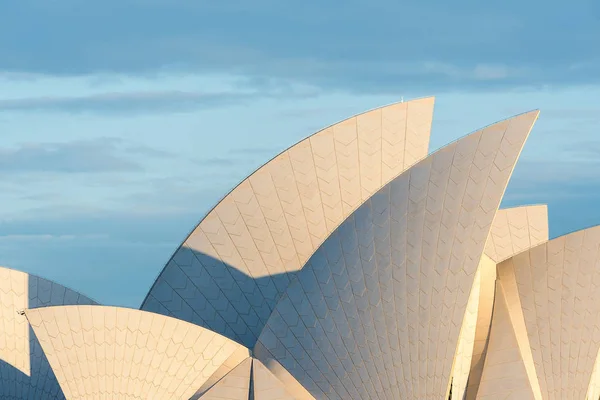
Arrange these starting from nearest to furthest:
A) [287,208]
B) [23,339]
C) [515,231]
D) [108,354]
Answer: [108,354], [23,339], [287,208], [515,231]

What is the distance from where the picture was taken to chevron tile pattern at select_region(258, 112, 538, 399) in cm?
3444

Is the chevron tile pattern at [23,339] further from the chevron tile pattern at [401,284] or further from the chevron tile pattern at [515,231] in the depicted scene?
the chevron tile pattern at [515,231]

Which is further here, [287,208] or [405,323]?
[287,208]

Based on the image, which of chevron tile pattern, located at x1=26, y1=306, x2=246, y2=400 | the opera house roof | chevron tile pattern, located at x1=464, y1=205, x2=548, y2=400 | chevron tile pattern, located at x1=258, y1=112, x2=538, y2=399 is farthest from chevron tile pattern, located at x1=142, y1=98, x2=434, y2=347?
chevron tile pattern, located at x1=26, y1=306, x2=246, y2=400

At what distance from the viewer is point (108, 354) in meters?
35.4

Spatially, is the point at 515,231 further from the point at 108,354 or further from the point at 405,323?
the point at 108,354

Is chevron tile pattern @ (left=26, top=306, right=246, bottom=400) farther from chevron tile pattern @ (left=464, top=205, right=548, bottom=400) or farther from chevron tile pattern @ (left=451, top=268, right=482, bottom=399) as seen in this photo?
chevron tile pattern @ (left=464, top=205, right=548, bottom=400)

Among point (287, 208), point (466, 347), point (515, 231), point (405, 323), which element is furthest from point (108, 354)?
point (515, 231)

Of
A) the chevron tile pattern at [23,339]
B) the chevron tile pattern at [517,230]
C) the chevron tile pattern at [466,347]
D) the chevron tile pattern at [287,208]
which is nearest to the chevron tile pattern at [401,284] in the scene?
the chevron tile pattern at [466,347]

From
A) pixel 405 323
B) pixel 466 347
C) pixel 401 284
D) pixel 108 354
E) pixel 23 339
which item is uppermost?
pixel 23 339

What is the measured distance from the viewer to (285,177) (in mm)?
43844

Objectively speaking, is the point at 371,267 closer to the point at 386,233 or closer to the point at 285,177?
the point at 386,233

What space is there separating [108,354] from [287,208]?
10.4 meters

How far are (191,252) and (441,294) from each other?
38.9 feet
